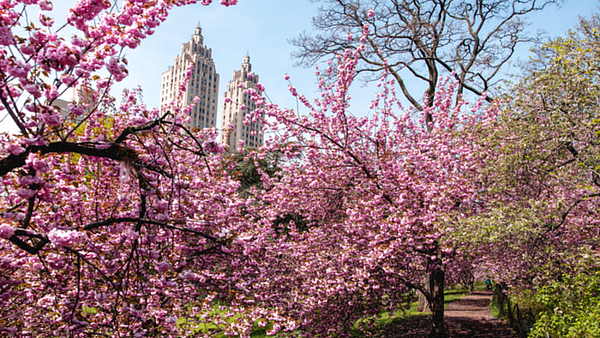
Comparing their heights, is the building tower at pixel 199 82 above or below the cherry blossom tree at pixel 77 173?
above

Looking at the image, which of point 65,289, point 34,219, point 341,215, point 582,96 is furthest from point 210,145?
point 341,215

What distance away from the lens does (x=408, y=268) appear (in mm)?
8508

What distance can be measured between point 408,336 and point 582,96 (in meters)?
7.98

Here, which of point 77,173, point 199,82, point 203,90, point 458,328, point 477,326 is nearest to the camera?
point 77,173

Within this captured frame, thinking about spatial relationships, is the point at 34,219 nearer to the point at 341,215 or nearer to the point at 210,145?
the point at 210,145

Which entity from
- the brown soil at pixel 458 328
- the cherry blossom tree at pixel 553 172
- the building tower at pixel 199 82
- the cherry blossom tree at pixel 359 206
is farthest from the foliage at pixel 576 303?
Result: the building tower at pixel 199 82

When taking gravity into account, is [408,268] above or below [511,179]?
below

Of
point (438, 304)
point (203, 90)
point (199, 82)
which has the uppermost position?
point (199, 82)

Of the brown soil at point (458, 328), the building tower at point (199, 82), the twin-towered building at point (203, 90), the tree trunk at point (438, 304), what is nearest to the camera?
the tree trunk at point (438, 304)

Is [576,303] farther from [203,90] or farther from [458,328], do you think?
[203,90]

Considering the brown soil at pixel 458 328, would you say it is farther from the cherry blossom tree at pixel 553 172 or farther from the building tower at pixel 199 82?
the building tower at pixel 199 82

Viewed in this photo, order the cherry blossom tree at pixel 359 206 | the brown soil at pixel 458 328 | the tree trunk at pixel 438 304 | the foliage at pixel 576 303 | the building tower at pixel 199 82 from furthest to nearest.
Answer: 1. the building tower at pixel 199 82
2. the brown soil at pixel 458 328
3. the tree trunk at pixel 438 304
4. the cherry blossom tree at pixel 359 206
5. the foliage at pixel 576 303

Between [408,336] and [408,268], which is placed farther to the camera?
[408,336]

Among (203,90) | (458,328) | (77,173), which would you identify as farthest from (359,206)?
(203,90)
